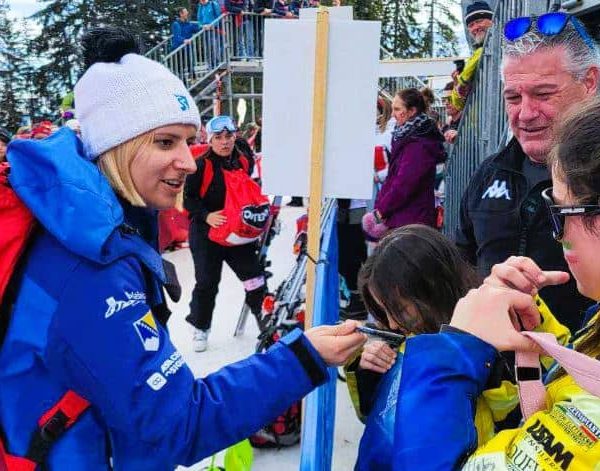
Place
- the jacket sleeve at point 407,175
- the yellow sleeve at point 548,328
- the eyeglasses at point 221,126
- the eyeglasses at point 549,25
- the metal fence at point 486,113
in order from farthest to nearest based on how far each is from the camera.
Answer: the eyeglasses at point 221,126
the jacket sleeve at point 407,175
the metal fence at point 486,113
the eyeglasses at point 549,25
the yellow sleeve at point 548,328

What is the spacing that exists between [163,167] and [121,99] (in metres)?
0.22

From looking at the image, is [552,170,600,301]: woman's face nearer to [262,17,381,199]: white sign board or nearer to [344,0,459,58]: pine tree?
[262,17,381,199]: white sign board

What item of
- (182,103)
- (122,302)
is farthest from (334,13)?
(122,302)

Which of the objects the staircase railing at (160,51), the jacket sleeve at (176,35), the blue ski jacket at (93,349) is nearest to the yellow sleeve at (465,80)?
the blue ski jacket at (93,349)

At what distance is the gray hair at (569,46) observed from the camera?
6.10 feet

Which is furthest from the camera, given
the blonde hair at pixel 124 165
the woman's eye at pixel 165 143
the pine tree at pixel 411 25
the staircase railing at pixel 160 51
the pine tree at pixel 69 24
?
the pine tree at pixel 411 25

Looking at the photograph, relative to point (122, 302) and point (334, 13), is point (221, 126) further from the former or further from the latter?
point (122, 302)

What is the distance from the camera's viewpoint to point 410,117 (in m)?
4.82

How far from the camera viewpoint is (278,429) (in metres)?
3.40

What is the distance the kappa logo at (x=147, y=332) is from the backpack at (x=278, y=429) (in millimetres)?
2184

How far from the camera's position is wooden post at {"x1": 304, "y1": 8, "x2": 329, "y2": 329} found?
2.62 meters

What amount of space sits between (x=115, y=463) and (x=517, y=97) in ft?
5.55

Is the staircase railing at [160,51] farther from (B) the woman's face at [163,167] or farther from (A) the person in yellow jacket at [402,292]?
(A) the person in yellow jacket at [402,292]

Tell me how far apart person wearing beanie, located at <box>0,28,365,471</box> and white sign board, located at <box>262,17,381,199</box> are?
146 cm
